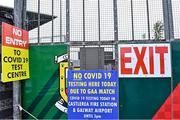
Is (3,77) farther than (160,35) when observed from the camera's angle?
No

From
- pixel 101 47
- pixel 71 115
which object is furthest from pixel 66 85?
pixel 101 47

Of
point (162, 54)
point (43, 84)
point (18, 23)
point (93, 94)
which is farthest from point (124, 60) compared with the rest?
point (18, 23)

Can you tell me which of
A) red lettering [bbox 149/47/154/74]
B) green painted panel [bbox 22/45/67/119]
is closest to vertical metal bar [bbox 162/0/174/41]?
red lettering [bbox 149/47/154/74]

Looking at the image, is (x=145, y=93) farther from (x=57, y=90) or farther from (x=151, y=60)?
(x=57, y=90)

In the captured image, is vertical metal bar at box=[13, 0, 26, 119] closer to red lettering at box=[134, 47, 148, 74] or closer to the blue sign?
the blue sign

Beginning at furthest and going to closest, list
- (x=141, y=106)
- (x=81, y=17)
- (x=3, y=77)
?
(x=81, y=17)
(x=141, y=106)
(x=3, y=77)

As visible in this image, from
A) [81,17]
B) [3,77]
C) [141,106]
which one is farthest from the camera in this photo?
[81,17]

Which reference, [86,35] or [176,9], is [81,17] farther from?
[176,9]

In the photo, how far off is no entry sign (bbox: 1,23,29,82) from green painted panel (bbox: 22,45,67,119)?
8.3 inches

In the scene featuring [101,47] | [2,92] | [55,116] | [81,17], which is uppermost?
[81,17]

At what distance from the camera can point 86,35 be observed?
5.96 metres

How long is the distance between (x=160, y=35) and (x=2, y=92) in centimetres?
380

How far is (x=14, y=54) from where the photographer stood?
17.3ft

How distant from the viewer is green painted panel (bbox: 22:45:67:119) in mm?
5902
